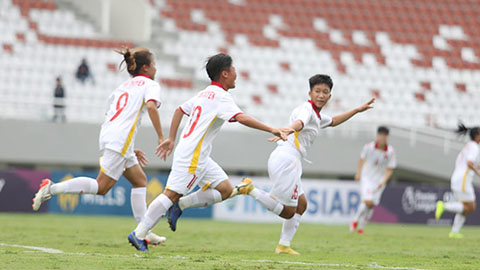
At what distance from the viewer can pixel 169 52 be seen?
25359mm

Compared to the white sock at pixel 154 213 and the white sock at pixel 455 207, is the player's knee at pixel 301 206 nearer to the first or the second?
the white sock at pixel 154 213

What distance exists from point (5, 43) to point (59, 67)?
6.00ft

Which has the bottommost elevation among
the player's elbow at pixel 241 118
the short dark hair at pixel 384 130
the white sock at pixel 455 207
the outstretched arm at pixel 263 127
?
the white sock at pixel 455 207

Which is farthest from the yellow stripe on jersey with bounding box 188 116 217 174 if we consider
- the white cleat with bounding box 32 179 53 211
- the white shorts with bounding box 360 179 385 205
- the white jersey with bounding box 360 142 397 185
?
the white jersey with bounding box 360 142 397 185

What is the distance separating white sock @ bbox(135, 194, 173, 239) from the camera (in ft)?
25.3

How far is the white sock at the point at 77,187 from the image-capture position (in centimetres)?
830

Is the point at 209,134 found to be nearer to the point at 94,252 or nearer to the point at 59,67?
the point at 94,252

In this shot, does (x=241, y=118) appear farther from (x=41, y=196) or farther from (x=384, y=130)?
(x=384, y=130)

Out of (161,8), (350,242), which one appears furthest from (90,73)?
(350,242)

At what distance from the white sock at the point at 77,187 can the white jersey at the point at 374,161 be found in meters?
7.76

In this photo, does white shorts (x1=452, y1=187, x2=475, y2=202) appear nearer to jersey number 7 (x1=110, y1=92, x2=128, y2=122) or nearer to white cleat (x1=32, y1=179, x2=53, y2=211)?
jersey number 7 (x1=110, y1=92, x2=128, y2=122)

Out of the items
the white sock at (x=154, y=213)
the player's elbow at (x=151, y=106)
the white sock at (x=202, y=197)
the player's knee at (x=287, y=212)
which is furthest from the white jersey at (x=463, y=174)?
the white sock at (x=154, y=213)

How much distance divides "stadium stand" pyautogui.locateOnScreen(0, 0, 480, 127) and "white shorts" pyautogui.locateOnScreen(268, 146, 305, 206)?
12800 millimetres

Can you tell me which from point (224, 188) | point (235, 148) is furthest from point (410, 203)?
point (224, 188)
